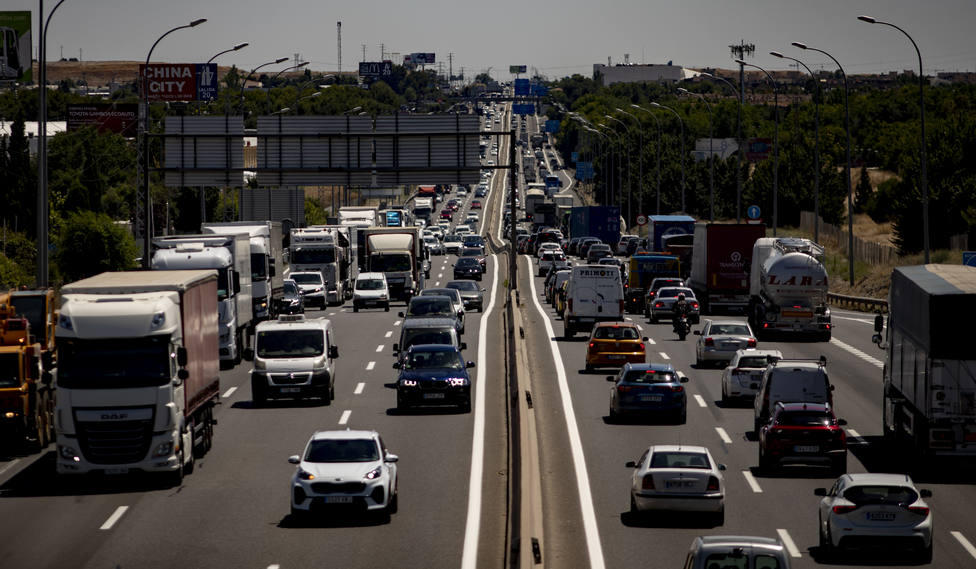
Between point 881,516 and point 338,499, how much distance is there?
26.6 feet

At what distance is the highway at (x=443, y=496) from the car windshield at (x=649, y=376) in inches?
41.9

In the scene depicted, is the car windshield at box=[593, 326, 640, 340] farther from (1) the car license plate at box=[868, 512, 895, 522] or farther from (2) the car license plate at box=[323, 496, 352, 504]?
(1) the car license plate at box=[868, 512, 895, 522]

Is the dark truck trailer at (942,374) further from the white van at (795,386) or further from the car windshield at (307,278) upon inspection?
the car windshield at (307,278)

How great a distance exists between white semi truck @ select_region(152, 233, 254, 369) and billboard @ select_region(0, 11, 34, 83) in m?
63.9

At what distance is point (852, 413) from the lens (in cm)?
3609

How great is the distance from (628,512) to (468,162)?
37.3 meters

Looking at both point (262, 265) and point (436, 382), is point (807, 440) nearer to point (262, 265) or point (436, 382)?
point (436, 382)

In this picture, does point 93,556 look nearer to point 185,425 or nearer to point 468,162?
point 185,425

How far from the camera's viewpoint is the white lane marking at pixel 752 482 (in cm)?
2577

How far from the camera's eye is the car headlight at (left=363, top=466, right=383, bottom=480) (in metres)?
22.6

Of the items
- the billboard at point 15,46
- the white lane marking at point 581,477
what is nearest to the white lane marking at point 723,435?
the white lane marking at point 581,477

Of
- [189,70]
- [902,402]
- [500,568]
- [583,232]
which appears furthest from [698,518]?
[189,70]

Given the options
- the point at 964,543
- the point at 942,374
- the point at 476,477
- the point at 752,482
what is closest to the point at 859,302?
the point at 942,374

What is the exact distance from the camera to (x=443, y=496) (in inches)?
984
